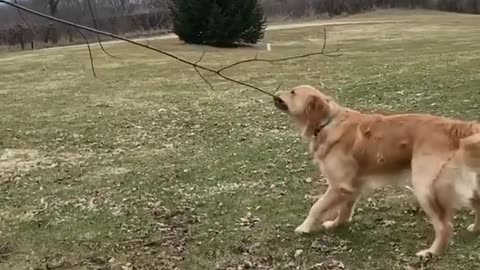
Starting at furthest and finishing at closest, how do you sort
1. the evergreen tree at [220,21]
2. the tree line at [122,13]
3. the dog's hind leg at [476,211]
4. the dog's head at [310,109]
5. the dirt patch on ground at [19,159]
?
1. the evergreen tree at [220,21]
2. the dirt patch on ground at [19,159]
3. the dog's head at [310,109]
4. the dog's hind leg at [476,211]
5. the tree line at [122,13]

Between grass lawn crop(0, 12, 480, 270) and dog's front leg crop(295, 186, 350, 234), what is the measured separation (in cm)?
9

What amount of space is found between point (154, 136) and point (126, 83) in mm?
7198

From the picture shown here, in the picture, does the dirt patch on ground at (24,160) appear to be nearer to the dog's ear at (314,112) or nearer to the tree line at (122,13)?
the tree line at (122,13)

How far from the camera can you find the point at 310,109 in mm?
5141

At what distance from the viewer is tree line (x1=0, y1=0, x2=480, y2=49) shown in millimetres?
4219

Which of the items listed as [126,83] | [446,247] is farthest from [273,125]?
[126,83]

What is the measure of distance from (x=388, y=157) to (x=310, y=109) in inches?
28.6

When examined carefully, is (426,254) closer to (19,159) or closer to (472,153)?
(472,153)

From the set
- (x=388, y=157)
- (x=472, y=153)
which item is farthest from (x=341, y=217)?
(x=472, y=153)

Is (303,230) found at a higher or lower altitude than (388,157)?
Result: lower

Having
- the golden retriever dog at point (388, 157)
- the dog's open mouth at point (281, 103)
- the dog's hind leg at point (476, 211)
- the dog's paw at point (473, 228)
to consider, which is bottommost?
the dog's paw at point (473, 228)

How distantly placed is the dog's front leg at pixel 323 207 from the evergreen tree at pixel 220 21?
20764mm

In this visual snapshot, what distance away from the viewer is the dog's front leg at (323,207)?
496 centimetres

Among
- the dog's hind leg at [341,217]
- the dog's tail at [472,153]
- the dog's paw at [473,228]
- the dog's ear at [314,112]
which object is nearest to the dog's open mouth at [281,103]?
the dog's ear at [314,112]
